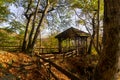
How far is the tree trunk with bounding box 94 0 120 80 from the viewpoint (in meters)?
6.43

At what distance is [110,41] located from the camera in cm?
656

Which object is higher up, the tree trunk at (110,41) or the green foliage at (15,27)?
the green foliage at (15,27)

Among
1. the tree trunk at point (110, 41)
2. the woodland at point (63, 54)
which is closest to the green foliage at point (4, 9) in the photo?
the woodland at point (63, 54)

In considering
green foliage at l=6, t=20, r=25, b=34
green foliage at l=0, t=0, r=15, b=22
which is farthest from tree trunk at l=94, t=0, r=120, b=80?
green foliage at l=6, t=20, r=25, b=34

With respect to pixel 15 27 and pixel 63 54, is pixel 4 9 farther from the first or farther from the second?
pixel 63 54

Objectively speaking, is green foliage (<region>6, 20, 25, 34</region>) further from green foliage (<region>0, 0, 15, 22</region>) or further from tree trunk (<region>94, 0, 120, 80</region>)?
tree trunk (<region>94, 0, 120, 80</region>)

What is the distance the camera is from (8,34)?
3953cm

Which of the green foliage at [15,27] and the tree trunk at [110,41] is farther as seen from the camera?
the green foliage at [15,27]

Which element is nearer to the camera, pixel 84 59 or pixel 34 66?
pixel 34 66

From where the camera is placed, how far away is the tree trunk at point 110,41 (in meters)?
6.43

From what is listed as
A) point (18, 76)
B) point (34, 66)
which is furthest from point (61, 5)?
point (18, 76)

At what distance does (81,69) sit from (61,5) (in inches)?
515

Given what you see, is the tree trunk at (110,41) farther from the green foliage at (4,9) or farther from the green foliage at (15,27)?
the green foliage at (15,27)

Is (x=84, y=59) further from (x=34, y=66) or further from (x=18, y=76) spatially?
(x=18, y=76)
